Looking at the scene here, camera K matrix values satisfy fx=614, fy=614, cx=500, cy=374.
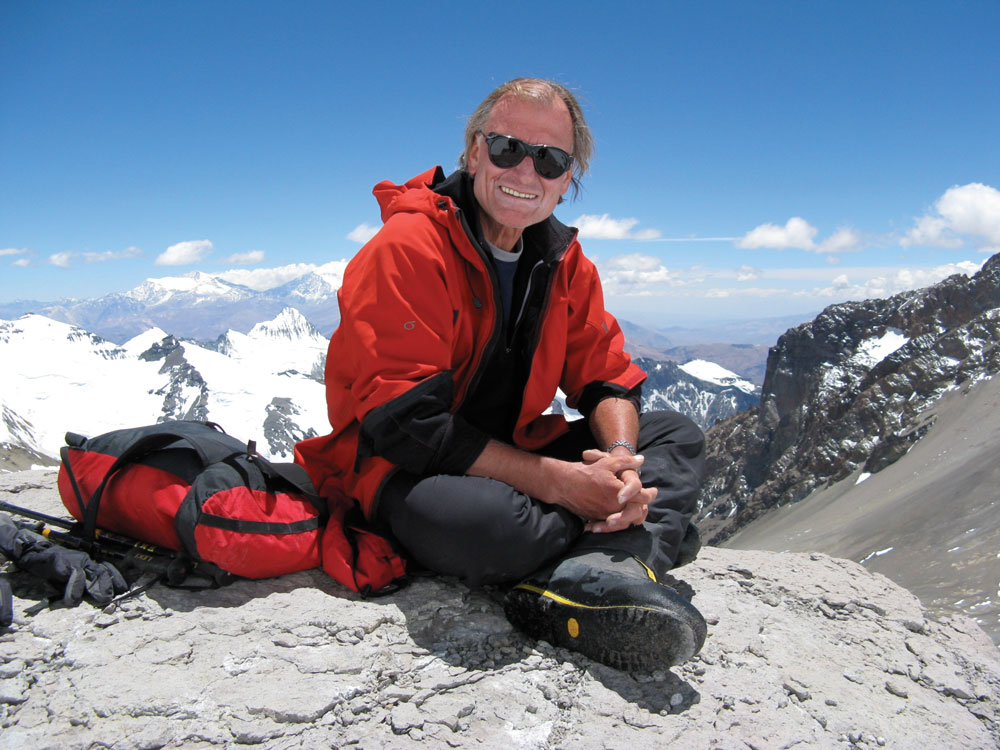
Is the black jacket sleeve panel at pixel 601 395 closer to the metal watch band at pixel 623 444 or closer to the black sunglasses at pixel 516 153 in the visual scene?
the metal watch band at pixel 623 444

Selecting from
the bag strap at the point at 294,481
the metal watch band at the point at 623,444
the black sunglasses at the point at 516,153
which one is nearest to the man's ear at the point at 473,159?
the black sunglasses at the point at 516,153

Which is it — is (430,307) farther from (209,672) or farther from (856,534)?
(856,534)

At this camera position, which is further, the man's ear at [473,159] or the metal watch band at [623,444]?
the man's ear at [473,159]

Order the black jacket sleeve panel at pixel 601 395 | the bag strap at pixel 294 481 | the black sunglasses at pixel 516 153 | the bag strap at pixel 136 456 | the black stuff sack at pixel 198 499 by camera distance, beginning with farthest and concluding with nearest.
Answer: the black jacket sleeve panel at pixel 601 395 → the bag strap at pixel 294 481 → the black sunglasses at pixel 516 153 → the bag strap at pixel 136 456 → the black stuff sack at pixel 198 499

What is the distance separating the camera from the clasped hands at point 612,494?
3.45 metres

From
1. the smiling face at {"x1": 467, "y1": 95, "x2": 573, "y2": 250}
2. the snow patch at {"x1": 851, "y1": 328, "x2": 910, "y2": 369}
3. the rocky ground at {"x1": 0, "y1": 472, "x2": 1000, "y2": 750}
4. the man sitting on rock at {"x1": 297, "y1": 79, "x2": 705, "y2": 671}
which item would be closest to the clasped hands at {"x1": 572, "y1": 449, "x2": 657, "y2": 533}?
the man sitting on rock at {"x1": 297, "y1": 79, "x2": 705, "y2": 671}

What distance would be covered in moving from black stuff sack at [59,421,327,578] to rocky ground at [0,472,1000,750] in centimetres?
28

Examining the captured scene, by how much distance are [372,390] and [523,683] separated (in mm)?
1749

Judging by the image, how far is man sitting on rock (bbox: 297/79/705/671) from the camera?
133 inches

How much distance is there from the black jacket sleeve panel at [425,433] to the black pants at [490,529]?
0.11 m

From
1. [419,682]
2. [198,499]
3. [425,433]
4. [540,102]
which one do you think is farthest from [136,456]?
[540,102]

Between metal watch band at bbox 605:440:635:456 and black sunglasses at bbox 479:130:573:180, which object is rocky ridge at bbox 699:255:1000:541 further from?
black sunglasses at bbox 479:130:573:180

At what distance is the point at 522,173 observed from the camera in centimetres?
390

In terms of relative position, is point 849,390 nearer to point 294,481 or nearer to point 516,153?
point 516,153
